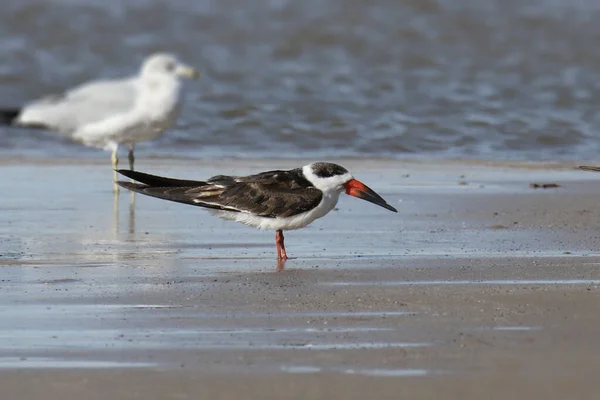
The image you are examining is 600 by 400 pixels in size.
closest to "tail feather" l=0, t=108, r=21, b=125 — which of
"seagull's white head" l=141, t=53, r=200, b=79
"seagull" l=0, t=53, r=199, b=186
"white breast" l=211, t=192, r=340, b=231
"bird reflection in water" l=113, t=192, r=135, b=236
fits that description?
"seagull" l=0, t=53, r=199, b=186

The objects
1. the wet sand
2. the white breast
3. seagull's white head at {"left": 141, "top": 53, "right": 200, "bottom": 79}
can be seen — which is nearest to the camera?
the wet sand

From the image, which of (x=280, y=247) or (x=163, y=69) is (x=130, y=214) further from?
(x=163, y=69)

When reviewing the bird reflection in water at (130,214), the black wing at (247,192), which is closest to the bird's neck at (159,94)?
the bird reflection in water at (130,214)

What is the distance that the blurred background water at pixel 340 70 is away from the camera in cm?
1170

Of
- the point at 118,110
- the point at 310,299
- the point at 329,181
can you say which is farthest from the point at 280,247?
the point at 118,110

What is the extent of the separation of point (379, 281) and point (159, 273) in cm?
107

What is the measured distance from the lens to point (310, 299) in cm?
523

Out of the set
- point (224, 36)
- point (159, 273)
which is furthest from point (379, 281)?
point (224, 36)

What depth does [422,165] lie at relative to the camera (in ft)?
33.4

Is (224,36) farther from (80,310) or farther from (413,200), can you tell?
(80,310)

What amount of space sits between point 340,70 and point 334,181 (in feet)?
30.5

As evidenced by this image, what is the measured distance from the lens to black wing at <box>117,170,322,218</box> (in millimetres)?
6520

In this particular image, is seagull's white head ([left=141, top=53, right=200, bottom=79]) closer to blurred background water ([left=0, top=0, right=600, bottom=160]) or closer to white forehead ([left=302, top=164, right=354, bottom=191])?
blurred background water ([left=0, top=0, right=600, bottom=160])

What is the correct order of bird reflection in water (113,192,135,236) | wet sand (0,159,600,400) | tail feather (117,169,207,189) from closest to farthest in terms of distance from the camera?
wet sand (0,159,600,400) < tail feather (117,169,207,189) < bird reflection in water (113,192,135,236)
